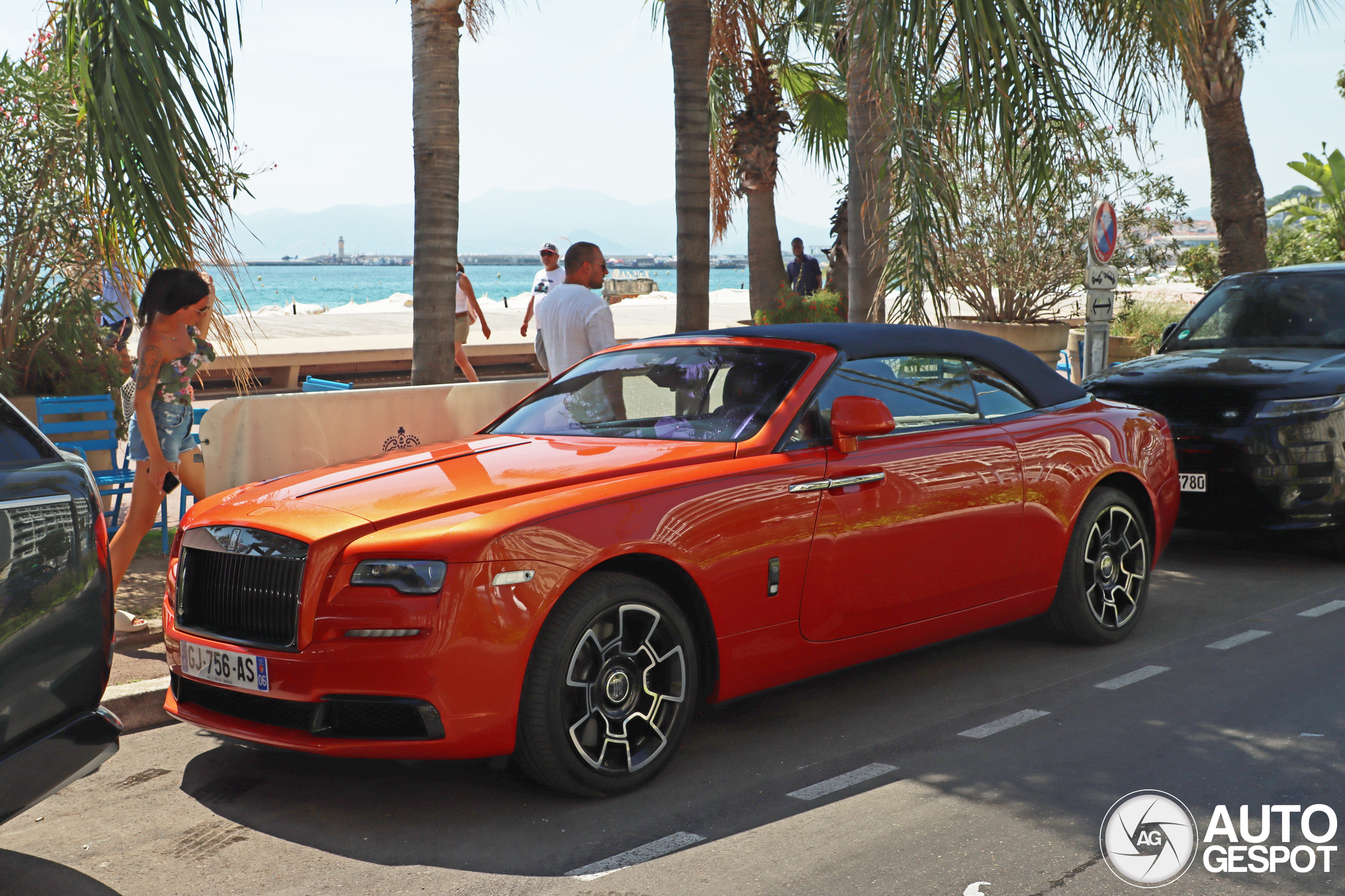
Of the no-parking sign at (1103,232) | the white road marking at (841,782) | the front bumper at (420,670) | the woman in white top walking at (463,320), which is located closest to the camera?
the front bumper at (420,670)

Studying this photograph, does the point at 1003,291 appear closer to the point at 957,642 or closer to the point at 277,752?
the point at 957,642

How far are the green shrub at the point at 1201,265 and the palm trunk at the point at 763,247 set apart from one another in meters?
6.89

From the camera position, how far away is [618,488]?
4.20 meters

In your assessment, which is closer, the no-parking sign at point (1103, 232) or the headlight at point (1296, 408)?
the headlight at point (1296, 408)

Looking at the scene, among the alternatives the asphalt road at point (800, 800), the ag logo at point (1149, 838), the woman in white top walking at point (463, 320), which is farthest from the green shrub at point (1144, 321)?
the ag logo at point (1149, 838)

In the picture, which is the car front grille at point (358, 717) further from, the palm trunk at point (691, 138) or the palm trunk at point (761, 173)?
the palm trunk at point (761, 173)

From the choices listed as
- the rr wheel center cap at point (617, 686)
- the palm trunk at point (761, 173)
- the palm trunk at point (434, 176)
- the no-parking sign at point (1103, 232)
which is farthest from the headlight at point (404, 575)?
the palm trunk at point (761, 173)

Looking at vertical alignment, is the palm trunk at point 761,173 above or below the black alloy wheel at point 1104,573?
above

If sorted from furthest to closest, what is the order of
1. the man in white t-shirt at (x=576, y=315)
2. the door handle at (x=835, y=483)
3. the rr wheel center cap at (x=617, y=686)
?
the man in white t-shirt at (x=576, y=315) → the door handle at (x=835, y=483) → the rr wheel center cap at (x=617, y=686)

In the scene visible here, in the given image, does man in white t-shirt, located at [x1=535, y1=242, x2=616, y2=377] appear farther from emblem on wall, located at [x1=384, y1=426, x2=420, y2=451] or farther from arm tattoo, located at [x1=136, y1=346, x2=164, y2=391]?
arm tattoo, located at [x1=136, y1=346, x2=164, y2=391]

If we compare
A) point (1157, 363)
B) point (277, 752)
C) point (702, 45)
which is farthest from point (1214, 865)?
point (702, 45)

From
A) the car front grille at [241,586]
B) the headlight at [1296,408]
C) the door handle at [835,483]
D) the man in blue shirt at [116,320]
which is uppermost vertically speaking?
the man in blue shirt at [116,320]

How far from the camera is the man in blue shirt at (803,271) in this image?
23.8 m

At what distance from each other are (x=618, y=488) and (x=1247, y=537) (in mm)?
→ 6327
